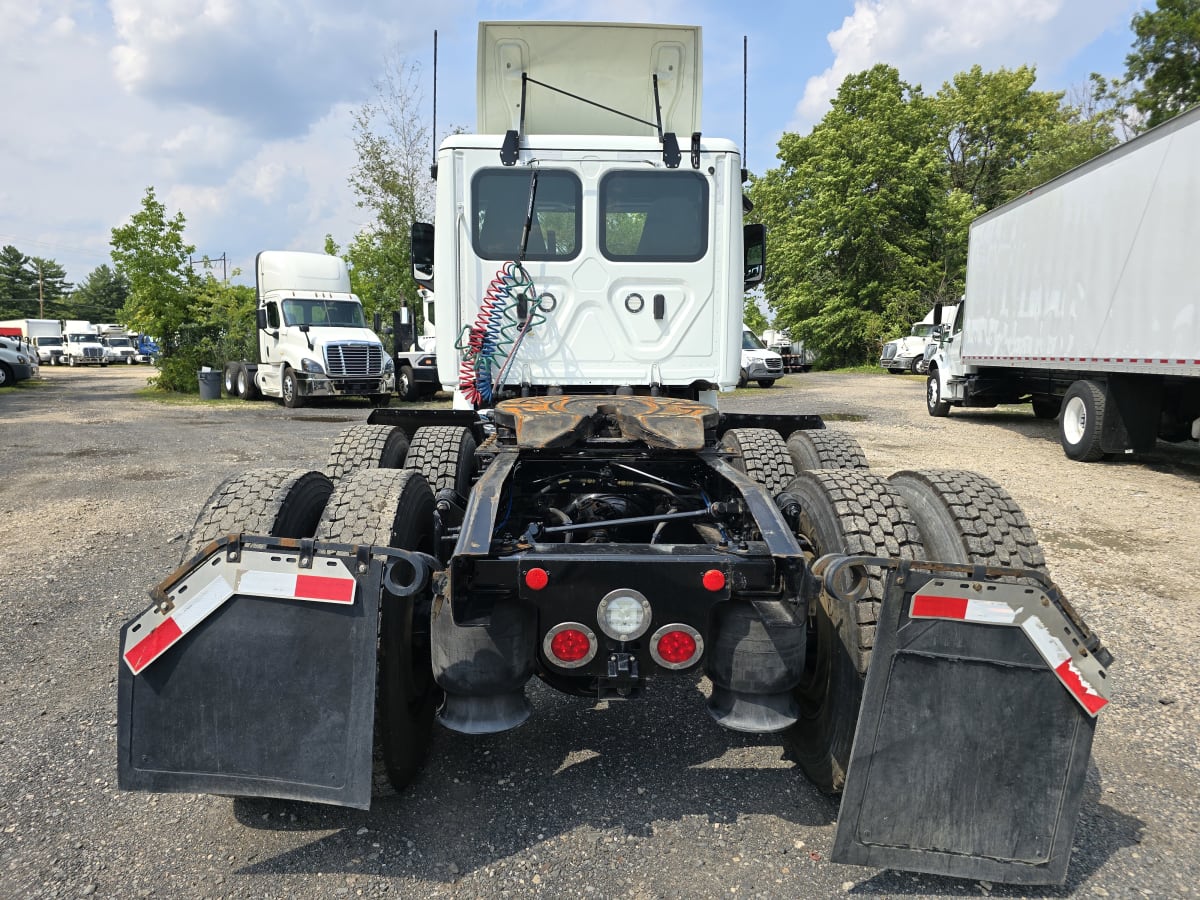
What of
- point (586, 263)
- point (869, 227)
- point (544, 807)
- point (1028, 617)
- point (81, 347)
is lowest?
point (544, 807)

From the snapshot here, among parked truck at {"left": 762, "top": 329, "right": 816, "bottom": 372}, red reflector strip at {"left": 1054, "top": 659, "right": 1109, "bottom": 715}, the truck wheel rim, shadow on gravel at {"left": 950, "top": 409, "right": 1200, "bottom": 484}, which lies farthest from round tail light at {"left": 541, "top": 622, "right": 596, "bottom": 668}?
parked truck at {"left": 762, "top": 329, "right": 816, "bottom": 372}

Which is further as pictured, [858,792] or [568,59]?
[568,59]

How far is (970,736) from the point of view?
222 cm

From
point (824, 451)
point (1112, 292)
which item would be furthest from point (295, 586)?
point (1112, 292)

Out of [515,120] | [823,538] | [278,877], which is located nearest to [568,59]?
[515,120]

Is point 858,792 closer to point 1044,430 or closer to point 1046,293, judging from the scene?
point 1046,293

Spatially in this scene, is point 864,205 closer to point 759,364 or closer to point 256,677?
point 759,364

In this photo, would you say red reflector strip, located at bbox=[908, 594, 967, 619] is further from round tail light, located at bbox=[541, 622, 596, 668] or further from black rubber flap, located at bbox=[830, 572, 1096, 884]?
round tail light, located at bbox=[541, 622, 596, 668]

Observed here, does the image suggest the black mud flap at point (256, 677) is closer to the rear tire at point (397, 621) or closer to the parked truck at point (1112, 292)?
the rear tire at point (397, 621)

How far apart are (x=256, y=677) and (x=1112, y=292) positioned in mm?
11211

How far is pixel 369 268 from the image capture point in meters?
27.6

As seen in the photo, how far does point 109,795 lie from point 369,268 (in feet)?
87.4

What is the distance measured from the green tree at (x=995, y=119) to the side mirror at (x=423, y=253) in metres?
42.6

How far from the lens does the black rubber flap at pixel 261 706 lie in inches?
89.0
